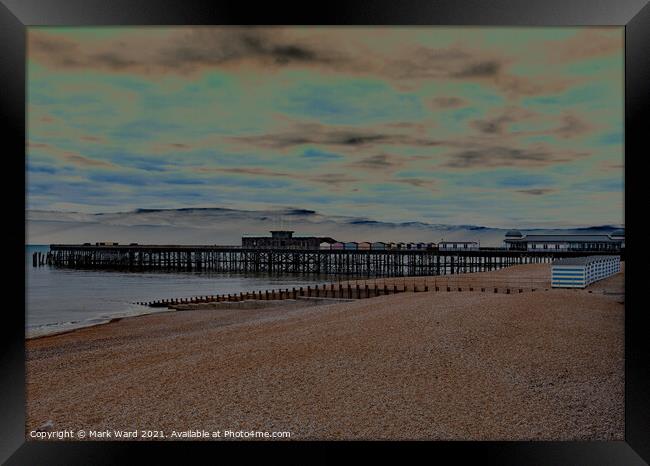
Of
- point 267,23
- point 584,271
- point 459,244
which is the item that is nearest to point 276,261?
point 459,244

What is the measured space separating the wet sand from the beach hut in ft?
7.70

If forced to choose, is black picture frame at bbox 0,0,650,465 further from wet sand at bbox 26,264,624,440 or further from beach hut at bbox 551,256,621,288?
beach hut at bbox 551,256,621,288

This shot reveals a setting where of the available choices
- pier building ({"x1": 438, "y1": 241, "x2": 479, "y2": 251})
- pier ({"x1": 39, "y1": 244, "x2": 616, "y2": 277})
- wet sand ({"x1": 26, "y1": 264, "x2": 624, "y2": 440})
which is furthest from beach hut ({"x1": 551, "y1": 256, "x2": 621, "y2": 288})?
pier ({"x1": 39, "y1": 244, "x2": 616, "y2": 277})

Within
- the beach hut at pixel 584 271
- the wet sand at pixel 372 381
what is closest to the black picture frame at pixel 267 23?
the wet sand at pixel 372 381

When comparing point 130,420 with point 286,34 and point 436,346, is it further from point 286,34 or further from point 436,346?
point 286,34


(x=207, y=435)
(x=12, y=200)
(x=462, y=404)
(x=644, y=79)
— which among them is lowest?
(x=207, y=435)

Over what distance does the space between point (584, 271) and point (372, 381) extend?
6.11 meters

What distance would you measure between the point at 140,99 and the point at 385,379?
13.3ft

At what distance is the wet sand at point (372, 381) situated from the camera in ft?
13.0

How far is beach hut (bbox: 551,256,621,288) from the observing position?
8664 mm

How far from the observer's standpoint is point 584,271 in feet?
28.4

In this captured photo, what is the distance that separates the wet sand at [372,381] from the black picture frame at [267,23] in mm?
172

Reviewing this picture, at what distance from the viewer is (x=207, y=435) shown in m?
4.09

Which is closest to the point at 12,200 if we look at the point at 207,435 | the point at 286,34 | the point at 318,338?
the point at 207,435
